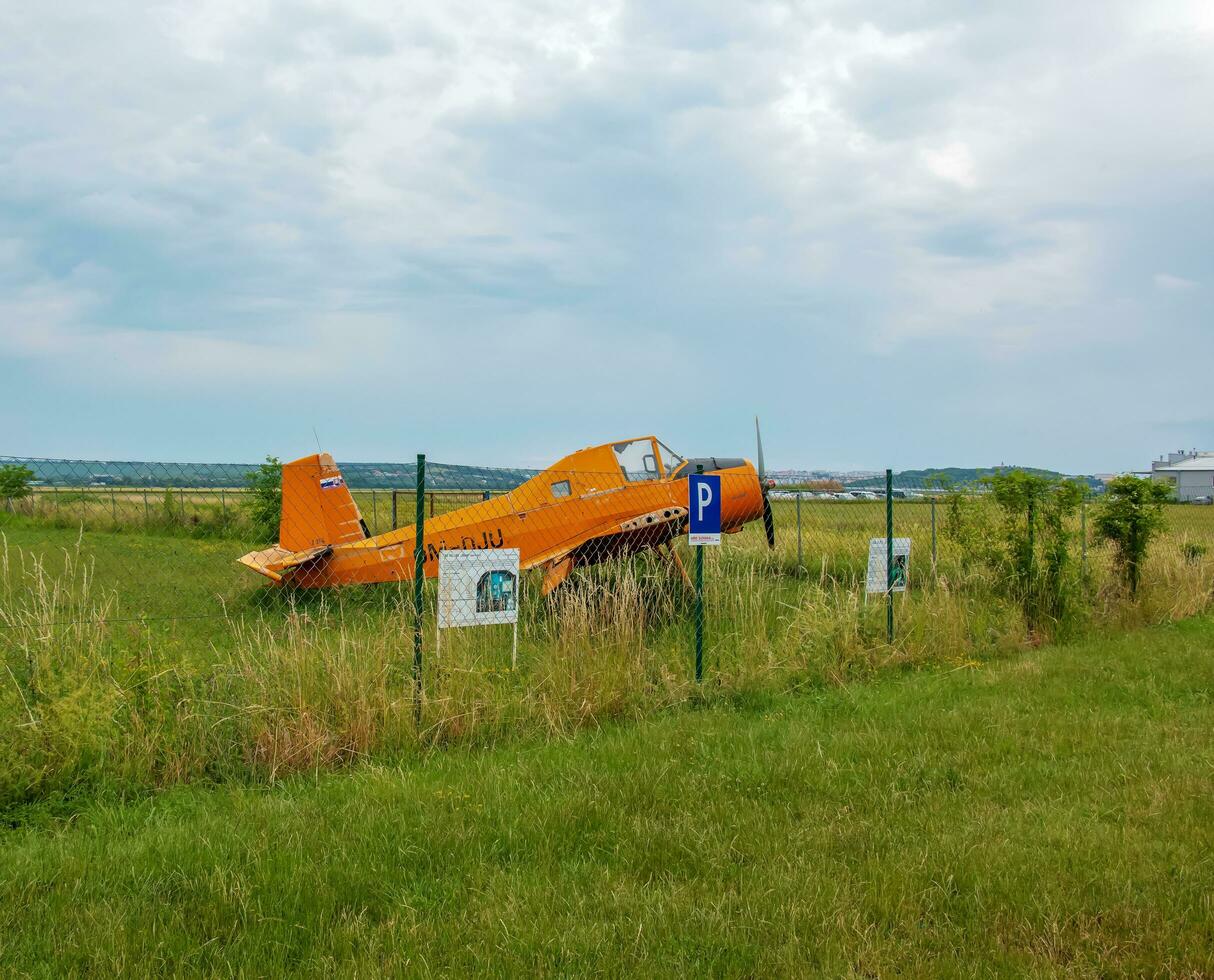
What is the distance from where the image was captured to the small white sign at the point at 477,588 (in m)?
5.80

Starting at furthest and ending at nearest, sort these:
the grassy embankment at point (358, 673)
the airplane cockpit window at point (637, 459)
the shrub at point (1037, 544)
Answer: the airplane cockpit window at point (637, 459), the shrub at point (1037, 544), the grassy embankment at point (358, 673)

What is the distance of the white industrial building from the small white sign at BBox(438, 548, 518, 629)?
59.3 m

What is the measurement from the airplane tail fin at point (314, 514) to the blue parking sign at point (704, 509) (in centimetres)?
661

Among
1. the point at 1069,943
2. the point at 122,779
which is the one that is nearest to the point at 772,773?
the point at 1069,943

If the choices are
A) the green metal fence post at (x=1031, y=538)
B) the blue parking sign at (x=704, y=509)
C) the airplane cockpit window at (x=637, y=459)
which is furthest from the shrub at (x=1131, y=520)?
the blue parking sign at (x=704, y=509)

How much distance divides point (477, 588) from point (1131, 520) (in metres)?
→ 9.10

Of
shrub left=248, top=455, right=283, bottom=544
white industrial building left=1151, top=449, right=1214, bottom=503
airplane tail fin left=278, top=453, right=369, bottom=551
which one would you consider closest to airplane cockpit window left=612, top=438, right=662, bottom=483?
airplane tail fin left=278, top=453, right=369, bottom=551

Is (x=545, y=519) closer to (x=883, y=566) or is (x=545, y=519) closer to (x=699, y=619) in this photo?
(x=883, y=566)

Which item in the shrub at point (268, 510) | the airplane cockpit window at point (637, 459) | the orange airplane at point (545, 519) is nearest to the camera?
the orange airplane at point (545, 519)

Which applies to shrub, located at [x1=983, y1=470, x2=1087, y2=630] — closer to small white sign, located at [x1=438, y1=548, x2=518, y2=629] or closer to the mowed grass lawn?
the mowed grass lawn

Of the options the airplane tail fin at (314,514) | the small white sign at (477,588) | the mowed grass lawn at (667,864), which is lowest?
the mowed grass lawn at (667,864)

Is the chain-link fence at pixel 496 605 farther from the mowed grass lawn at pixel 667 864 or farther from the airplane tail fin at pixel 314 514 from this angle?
the mowed grass lawn at pixel 667 864

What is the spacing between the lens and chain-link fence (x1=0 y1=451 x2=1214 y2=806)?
5156 millimetres

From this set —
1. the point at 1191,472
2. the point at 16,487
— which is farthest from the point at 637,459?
the point at 1191,472
